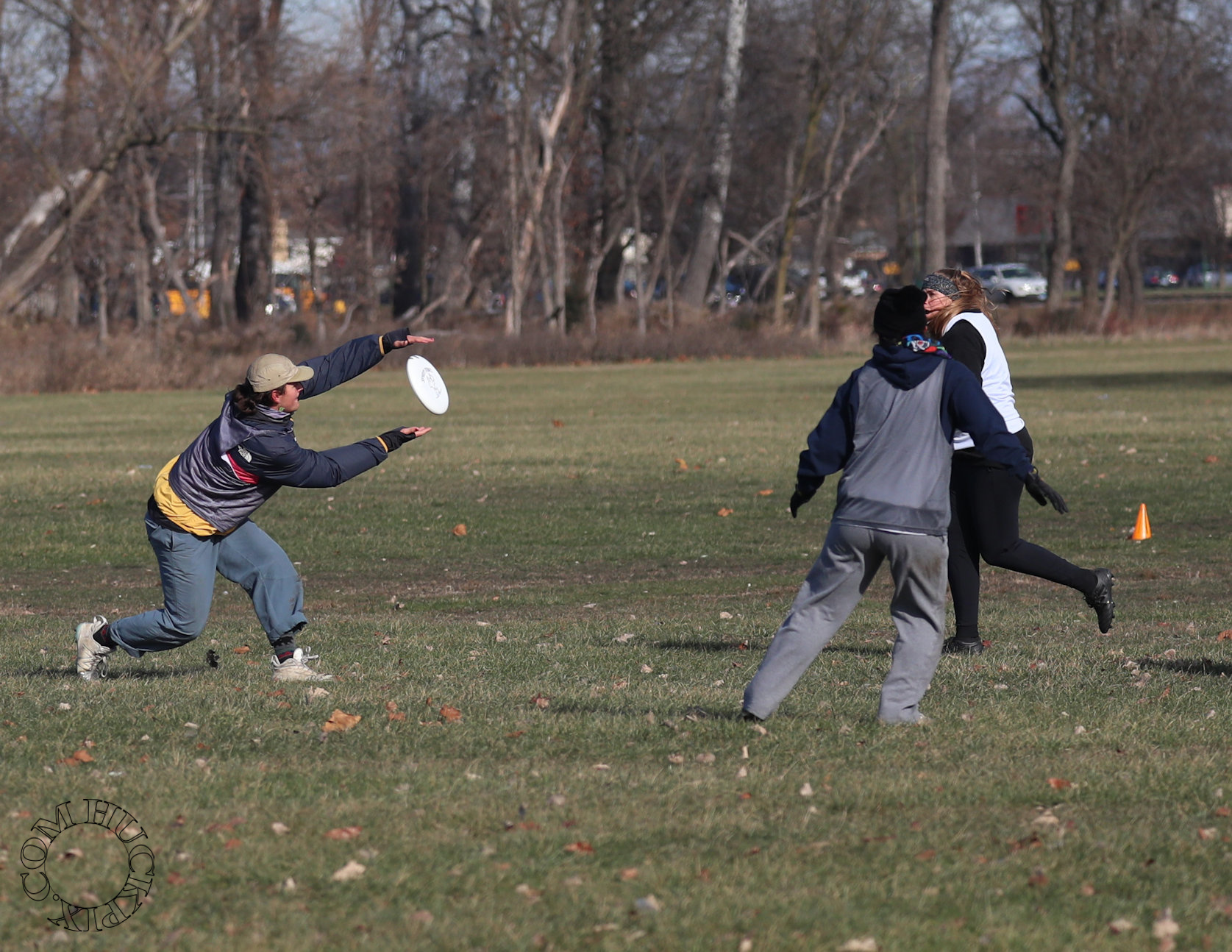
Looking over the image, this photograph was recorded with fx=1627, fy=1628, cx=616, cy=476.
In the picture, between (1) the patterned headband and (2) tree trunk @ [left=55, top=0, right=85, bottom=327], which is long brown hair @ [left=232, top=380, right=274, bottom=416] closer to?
(1) the patterned headband

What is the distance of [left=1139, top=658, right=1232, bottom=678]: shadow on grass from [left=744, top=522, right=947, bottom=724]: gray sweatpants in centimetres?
204

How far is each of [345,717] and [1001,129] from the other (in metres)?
79.8

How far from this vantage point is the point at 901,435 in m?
5.90

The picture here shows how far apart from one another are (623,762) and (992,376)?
3171 millimetres

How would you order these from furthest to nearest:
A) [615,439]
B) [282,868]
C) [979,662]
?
[615,439] < [979,662] < [282,868]

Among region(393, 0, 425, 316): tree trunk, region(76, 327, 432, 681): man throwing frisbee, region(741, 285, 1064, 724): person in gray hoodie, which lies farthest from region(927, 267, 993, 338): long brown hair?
region(393, 0, 425, 316): tree trunk

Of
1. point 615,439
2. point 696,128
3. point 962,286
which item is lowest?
point 615,439

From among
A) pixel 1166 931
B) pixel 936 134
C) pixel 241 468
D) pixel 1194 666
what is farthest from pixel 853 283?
pixel 1166 931

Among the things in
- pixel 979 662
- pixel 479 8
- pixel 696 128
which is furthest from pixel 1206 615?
pixel 696 128

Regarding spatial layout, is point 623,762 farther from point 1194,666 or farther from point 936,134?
point 936,134

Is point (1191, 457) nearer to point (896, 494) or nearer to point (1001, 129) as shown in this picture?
point (896, 494)

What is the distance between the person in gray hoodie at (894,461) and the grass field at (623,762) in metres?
0.57

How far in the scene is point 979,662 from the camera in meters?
7.93

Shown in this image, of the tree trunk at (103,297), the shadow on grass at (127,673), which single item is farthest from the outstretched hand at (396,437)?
the tree trunk at (103,297)
